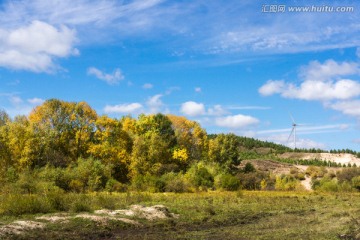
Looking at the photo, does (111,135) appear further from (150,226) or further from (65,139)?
(150,226)

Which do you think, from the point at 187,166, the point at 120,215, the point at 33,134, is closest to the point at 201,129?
the point at 187,166

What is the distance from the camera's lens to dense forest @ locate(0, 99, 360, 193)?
55.4 meters

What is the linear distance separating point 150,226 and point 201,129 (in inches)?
2435

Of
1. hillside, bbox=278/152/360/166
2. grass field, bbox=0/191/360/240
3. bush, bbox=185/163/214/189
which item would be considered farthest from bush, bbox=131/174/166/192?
hillside, bbox=278/152/360/166

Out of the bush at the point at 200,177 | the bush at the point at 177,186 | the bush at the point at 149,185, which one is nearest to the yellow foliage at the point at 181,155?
the bush at the point at 200,177

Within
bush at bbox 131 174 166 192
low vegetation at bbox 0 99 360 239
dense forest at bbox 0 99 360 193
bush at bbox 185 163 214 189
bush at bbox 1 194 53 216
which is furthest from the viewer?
bush at bbox 185 163 214 189

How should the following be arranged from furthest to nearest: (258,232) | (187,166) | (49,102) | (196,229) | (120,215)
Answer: (187,166) → (49,102) → (120,215) → (196,229) → (258,232)

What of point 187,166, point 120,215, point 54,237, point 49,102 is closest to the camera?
point 54,237

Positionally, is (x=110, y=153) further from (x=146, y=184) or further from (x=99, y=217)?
(x=99, y=217)

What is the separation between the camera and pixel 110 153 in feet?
230

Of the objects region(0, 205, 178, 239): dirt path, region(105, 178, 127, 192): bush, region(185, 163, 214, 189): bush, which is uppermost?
region(185, 163, 214, 189): bush

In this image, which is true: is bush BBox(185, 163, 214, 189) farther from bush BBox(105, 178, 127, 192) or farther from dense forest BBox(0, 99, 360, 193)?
bush BBox(105, 178, 127, 192)

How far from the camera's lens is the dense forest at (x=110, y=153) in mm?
55375

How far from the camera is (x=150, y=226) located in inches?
1008
